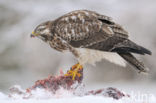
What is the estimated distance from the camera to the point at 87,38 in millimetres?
3100

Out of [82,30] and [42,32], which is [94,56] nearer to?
[82,30]

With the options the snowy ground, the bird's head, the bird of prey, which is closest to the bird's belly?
the bird of prey

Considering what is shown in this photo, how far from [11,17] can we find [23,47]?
26.3 inches

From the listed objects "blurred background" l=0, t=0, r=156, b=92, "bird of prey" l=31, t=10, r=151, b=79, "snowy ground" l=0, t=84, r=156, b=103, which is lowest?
"snowy ground" l=0, t=84, r=156, b=103

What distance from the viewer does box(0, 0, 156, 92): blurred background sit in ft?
16.3

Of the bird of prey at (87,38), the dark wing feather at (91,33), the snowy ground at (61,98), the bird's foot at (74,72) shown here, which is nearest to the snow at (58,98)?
the snowy ground at (61,98)

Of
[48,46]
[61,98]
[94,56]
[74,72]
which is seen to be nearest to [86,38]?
[94,56]

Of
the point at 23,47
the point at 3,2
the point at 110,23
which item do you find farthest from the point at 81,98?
the point at 3,2

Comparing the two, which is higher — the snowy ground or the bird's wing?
the bird's wing

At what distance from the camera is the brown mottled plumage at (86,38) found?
306 cm

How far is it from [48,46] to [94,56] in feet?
7.05

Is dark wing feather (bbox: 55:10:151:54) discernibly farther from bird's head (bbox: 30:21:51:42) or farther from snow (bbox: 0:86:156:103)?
snow (bbox: 0:86:156:103)

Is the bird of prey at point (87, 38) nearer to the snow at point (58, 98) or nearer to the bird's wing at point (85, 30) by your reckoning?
the bird's wing at point (85, 30)

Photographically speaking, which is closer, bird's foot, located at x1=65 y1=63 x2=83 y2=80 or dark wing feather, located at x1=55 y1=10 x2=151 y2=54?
bird's foot, located at x1=65 y1=63 x2=83 y2=80
